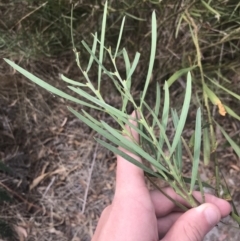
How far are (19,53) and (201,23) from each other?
0.47 m

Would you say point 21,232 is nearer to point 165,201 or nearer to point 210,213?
point 165,201

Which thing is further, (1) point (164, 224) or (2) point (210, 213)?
(1) point (164, 224)

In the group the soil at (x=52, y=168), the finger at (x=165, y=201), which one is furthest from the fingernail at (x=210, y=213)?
the soil at (x=52, y=168)

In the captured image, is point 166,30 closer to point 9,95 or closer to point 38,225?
point 9,95

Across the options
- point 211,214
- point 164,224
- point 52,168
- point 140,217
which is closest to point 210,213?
point 211,214

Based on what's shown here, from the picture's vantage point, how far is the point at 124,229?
2.33ft

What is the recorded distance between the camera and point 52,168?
4.15ft

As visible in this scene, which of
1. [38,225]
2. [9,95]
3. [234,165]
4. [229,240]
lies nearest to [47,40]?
[9,95]

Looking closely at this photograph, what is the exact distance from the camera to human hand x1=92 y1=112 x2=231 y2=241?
0.66 meters

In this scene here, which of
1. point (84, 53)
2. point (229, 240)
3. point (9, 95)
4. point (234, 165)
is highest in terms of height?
point (84, 53)

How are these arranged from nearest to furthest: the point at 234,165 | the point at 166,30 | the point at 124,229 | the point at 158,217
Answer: the point at 124,229
the point at 158,217
the point at 166,30
the point at 234,165

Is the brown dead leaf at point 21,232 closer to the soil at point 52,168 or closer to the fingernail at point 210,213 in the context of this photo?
the soil at point 52,168

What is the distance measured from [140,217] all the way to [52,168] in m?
0.59

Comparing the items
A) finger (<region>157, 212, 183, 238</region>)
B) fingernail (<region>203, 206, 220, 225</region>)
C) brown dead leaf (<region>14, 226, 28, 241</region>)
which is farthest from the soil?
fingernail (<region>203, 206, 220, 225</region>)
